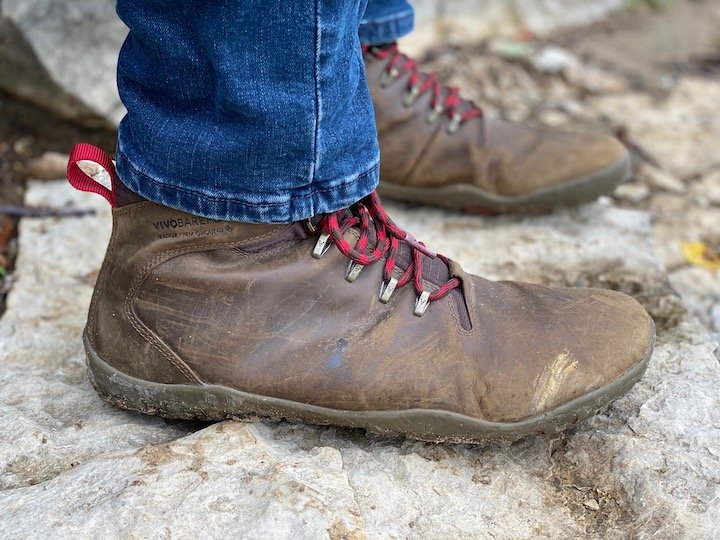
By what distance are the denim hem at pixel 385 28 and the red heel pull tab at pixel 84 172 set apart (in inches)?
35.6

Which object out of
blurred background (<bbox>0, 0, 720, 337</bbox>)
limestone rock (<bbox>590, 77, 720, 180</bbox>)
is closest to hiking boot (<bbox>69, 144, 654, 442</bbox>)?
blurred background (<bbox>0, 0, 720, 337</bbox>)

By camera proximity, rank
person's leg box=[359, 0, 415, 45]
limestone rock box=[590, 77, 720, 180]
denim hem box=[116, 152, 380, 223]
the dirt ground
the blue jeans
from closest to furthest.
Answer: the blue jeans, denim hem box=[116, 152, 380, 223], person's leg box=[359, 0, 415, 45], the dirt ground, limestone rock box=[590, 77, 720, 180]

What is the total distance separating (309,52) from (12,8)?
63.5 inches

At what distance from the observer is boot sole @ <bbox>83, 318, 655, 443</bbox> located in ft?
3.98

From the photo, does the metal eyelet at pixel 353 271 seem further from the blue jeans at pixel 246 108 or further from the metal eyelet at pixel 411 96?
the metal eyelet at pixel 411 96

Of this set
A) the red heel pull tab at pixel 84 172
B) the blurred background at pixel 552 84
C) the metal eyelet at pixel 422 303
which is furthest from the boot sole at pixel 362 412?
the blurred background at pixel 552 84

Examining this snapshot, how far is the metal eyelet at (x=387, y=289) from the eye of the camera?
4.02 feet

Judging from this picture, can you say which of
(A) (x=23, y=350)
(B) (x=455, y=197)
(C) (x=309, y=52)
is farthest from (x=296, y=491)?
(B) (x=455, y=197)

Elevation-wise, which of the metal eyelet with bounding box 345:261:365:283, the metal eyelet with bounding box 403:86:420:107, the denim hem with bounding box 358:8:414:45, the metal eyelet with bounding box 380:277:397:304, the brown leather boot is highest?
the denim hem with bounding box 358:8:414:45

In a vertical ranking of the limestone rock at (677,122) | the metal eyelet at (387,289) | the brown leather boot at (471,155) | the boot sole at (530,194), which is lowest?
the limestone rock at (677,122)

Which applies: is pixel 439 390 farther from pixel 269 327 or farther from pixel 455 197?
pixel 455 197

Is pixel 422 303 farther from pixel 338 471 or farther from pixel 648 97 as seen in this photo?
pixel 648 97

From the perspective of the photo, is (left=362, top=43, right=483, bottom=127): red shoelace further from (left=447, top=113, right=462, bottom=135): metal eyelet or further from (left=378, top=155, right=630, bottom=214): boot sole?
(left=378, top=155, right=630, bottom=214): boot sole

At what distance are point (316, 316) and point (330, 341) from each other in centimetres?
4
